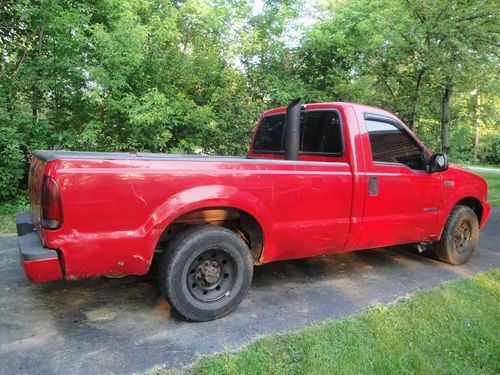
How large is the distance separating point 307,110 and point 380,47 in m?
6.48

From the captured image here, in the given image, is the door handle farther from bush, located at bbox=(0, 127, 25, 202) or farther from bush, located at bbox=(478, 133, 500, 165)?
bush, located at bbox=(478, 133, 500, 165)

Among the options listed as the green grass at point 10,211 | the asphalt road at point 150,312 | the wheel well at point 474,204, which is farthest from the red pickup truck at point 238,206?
the green grass at point 10,211

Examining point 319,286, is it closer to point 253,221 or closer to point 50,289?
point 253,221

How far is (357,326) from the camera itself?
9.86 ft

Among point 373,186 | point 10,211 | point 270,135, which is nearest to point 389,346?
point 373,186

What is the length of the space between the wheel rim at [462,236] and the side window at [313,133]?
223cm

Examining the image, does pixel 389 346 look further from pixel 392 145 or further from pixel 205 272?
pixel 392 145

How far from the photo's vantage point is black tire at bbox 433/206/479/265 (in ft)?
15.6

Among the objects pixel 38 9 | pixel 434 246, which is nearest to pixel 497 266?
pixel 434 246

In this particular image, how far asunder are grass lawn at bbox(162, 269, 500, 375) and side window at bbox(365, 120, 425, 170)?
5.08ft

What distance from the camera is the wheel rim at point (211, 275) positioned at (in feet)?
10.2

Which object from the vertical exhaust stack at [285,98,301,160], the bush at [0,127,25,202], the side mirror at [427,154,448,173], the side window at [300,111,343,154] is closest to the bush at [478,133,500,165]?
the side mirror at [427,154,448,173]

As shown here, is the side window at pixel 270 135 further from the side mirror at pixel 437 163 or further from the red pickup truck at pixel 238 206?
the side mirror at pixel 437 163

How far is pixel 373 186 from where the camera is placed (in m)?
3.91
